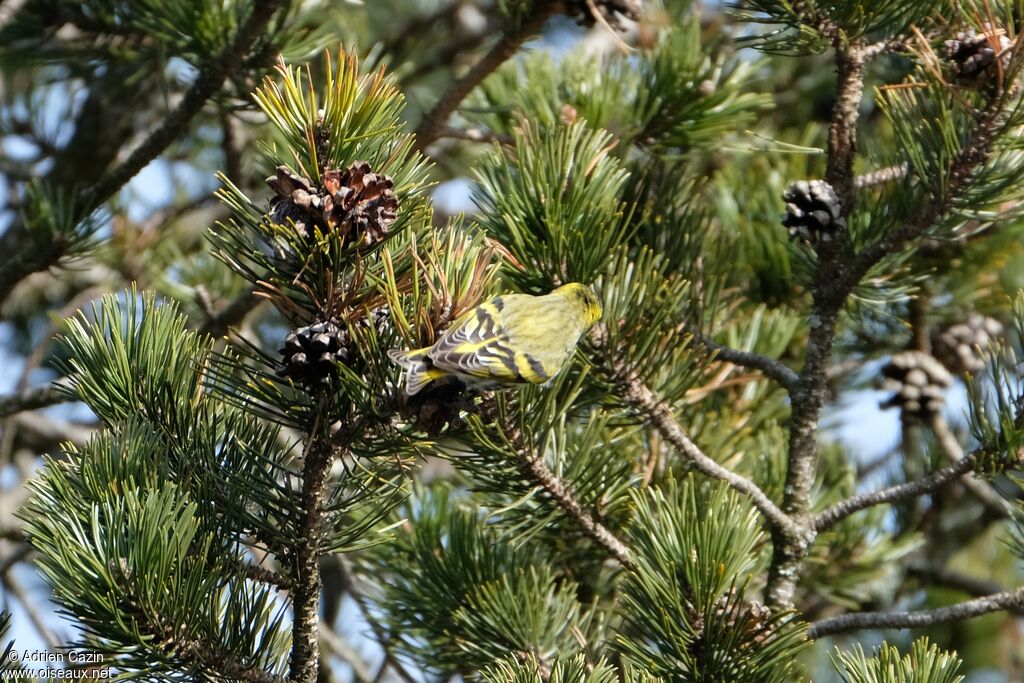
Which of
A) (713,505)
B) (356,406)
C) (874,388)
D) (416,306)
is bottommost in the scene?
(713,505)

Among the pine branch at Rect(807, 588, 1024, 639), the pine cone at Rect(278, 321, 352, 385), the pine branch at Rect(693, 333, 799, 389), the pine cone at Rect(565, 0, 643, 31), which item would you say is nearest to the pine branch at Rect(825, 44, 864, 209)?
the pine branch at Rect(693, 333, 799, 389)

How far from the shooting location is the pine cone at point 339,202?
58.6 inches

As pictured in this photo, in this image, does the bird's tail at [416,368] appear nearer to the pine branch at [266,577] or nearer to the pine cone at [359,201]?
the pine cone at [359,201]

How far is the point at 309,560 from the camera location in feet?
5.14

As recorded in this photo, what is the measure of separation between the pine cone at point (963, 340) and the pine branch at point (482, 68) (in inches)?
59.4

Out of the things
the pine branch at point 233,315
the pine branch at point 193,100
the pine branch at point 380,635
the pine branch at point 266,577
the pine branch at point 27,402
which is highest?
the pine branch at point 193,100

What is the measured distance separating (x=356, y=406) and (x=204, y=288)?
5.03 ft

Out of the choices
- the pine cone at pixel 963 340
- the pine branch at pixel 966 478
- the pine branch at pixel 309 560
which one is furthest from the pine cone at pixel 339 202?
the pine cone at pixel 963 340

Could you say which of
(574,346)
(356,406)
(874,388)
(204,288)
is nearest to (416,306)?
(356,406)

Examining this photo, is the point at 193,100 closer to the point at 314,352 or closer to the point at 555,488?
the point at 314,352

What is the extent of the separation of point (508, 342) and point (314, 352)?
0.29 metres

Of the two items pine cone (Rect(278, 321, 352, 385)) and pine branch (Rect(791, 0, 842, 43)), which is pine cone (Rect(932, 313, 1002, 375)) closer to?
pine branch (Rect(791, 0, 842, 43))

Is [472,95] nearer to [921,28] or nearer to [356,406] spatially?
[921,28]

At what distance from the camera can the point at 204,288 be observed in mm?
2904
